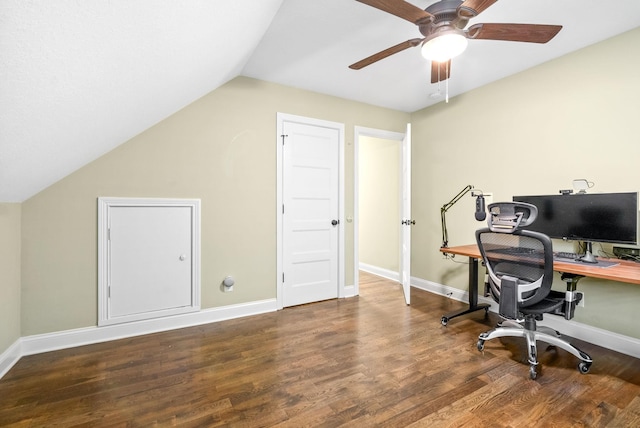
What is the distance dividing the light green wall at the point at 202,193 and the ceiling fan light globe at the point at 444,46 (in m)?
1.82

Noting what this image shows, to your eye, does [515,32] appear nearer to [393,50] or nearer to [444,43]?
[444,43]

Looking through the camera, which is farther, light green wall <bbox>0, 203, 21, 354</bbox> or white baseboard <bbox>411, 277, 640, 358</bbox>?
white baseboard <bbox>411, 277, 640, 358</bbox>

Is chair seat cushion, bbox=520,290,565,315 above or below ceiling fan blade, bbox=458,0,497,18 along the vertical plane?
below

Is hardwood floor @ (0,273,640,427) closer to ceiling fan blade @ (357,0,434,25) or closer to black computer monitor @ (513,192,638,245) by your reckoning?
black computer monitor @ (513,192,638,245)

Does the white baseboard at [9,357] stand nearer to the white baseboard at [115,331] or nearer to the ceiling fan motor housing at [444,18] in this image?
the white baseboard at [115,331]

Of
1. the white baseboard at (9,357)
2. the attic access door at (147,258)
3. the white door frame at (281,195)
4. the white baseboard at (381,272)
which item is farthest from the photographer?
the white baseboard at (381,272)

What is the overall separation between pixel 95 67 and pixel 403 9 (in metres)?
1.53

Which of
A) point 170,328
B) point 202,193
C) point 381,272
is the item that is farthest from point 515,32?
point 381,272

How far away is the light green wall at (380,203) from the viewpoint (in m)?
4.66

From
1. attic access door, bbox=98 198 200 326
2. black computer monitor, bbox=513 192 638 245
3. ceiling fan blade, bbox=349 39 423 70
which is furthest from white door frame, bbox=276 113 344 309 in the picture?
black computer monitor, bbox=513 192 638 245

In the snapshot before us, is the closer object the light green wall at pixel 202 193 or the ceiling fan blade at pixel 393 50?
the ceiling fan blade at pixel 393 50

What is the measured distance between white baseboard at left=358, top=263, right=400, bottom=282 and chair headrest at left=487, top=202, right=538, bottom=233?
255 centimetres

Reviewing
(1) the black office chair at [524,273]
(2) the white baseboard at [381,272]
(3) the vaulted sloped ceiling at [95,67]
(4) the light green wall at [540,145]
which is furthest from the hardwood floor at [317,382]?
(2) the white baseboard at [381,272]

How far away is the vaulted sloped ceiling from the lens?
3.13ft
